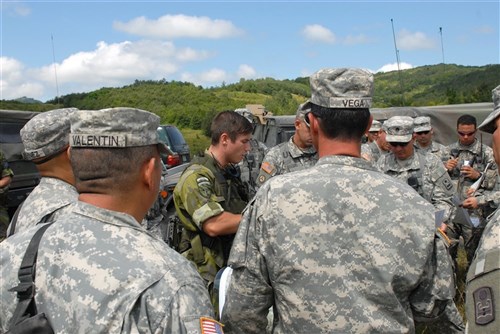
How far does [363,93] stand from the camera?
219 centimetres

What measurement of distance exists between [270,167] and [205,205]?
2.57 meters

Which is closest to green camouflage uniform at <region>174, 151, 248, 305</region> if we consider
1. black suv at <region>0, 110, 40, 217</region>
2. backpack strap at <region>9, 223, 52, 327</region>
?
backpack strap at <region>9, 223, 52, 327</region>

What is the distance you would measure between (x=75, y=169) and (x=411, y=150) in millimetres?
4242

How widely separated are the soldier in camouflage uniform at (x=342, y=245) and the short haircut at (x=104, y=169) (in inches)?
25.0

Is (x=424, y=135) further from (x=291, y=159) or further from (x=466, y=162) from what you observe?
(x=291, y=159)

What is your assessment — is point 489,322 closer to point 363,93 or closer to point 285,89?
point 363,93

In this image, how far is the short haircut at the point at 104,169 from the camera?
1.65m

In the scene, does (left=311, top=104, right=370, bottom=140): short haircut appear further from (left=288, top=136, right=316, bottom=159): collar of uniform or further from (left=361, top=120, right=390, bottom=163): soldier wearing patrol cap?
(left=361, top=120, right=390, bottom=163): soldier wearing patrol cap

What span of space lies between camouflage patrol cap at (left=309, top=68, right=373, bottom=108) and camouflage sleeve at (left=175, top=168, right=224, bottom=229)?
124 centimetres

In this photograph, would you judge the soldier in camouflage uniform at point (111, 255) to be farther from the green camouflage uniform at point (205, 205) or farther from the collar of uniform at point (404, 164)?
the collar of uniform at point (404, 164)

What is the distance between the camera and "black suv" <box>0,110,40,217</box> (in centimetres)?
827

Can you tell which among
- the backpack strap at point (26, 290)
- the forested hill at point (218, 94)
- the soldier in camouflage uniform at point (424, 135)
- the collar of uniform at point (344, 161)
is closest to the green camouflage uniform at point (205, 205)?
the collar of uniform at point (344, 161)

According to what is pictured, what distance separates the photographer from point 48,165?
282 centimetres

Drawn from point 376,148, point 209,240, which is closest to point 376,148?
point 376,148
